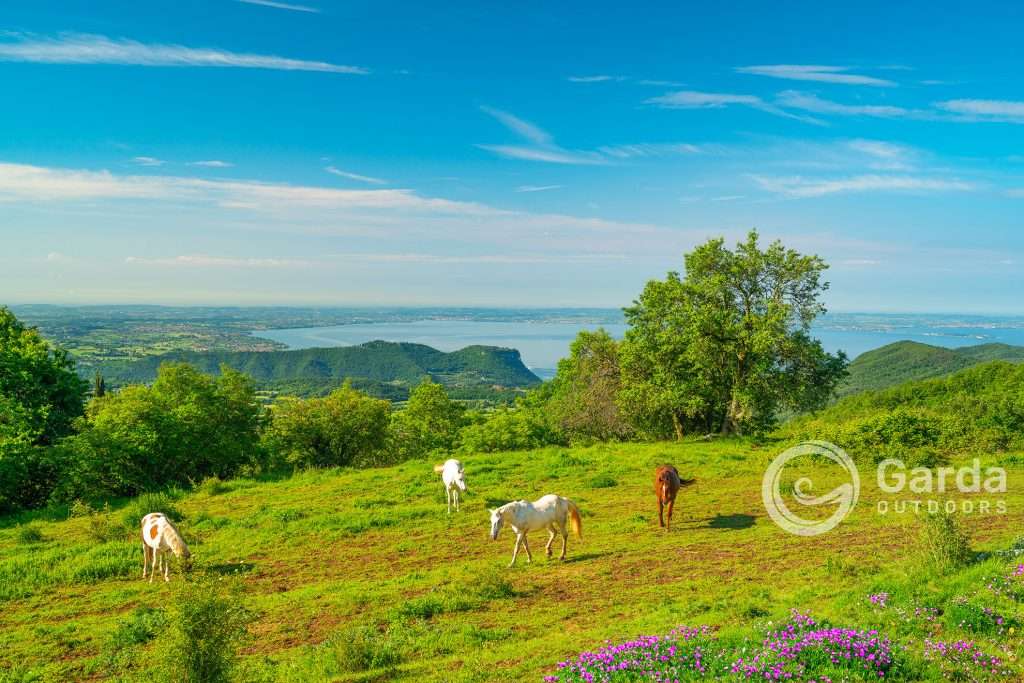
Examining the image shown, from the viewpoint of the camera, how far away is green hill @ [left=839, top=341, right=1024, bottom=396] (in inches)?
4081

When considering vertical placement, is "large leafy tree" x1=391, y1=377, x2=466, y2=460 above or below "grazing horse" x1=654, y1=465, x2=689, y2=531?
below

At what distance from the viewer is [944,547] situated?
8594 millimetres

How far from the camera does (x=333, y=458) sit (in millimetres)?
42875

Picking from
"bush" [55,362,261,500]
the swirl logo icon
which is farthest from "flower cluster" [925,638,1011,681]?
"bush" [55,362,261,500]

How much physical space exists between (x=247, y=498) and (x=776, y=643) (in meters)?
19.5

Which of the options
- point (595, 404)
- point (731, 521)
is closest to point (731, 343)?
point (595, 404)

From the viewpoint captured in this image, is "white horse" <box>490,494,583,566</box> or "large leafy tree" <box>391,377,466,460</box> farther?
"large leafy tree" <box>391,377,466,460</box>

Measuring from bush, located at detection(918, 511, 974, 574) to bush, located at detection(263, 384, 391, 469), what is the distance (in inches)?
1462

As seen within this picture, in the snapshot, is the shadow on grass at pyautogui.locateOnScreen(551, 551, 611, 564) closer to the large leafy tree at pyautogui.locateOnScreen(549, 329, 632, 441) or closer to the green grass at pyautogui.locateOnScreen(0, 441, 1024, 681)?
the green grass at pyautogui.locateOnScreen(0, 441, 1024, 681)

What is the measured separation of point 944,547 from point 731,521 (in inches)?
238

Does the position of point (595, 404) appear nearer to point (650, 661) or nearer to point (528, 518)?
point (528, 518)

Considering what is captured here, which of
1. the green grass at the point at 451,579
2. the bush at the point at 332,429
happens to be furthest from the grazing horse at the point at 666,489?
the bush at the point at 332,429

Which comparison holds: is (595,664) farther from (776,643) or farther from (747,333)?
(747,333)

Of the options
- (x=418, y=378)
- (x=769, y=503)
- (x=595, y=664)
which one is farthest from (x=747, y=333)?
(x=418, y=378)
